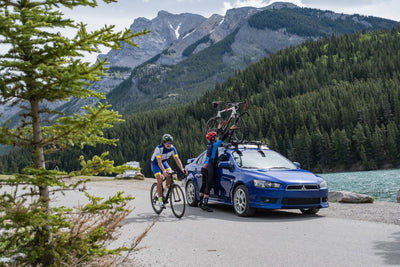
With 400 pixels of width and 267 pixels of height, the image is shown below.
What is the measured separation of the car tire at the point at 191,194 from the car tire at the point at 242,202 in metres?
2.50

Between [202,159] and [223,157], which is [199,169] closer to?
[202,159]

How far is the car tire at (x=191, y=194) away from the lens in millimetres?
13762

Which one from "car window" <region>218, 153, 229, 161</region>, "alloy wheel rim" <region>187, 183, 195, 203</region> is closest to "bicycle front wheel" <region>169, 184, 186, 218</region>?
"car window" <region>218, 153, 229, 161</region>

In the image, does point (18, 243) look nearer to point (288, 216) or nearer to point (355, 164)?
point (288, 216)

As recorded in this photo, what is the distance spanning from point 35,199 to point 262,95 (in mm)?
166835

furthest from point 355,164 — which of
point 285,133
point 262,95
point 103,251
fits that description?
point 103,251

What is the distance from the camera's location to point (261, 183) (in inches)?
423

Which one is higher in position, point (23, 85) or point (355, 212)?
point (23, 85)

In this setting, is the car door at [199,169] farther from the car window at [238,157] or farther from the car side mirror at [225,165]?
the car window at [238,157]

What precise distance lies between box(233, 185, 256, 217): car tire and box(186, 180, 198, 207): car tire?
2497 mm

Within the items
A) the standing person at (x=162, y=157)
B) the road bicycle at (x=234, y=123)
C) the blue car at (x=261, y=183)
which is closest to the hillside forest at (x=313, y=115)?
the road bicycle at (x=234, y=123)

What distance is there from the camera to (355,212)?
38.8 ft

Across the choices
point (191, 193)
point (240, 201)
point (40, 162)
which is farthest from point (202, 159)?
point (40, 162)

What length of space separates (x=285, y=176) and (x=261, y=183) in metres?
0.75
